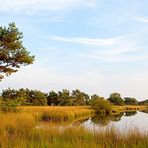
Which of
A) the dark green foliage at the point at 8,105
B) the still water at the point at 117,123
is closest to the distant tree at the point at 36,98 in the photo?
the still water at the point at 117,123

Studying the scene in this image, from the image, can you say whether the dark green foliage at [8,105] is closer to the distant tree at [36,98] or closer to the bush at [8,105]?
the bush at [8,105]

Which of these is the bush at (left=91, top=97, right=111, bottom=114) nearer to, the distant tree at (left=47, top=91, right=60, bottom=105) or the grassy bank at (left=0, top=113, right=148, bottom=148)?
the distant tree at (left=47, top=91, right=60, bottom=105)

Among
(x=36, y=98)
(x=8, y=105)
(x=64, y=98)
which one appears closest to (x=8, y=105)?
(x=8, y=105)

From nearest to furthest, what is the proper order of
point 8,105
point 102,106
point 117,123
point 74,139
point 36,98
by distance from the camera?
point 74,139
point 117,123
point 8,105
point 102,106
point 36,98

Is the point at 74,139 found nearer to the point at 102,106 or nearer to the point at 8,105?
the point at 8,105

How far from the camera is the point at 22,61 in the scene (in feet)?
78.2

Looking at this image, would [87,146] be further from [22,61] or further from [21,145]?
[22,61]

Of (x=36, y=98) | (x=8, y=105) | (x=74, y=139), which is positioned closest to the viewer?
(x=74, y=139)

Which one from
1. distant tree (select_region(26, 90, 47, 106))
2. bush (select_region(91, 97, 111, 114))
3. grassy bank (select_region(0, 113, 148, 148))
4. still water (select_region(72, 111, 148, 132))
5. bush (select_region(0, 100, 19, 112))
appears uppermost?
distant tree (select_region(26, 90, 47, 106))

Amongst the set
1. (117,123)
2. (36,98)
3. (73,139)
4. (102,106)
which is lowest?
(73,139)

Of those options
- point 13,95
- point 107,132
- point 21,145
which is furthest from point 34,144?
point 13,95

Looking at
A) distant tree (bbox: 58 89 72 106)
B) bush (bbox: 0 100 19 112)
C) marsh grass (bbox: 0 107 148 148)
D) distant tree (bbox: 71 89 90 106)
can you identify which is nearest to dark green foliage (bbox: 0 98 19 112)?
bush (bbox: 0 100 19 112)

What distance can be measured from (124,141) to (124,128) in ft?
3.63

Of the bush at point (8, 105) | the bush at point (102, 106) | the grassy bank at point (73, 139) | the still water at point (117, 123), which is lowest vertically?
the grassy bank at point (73, 139)
